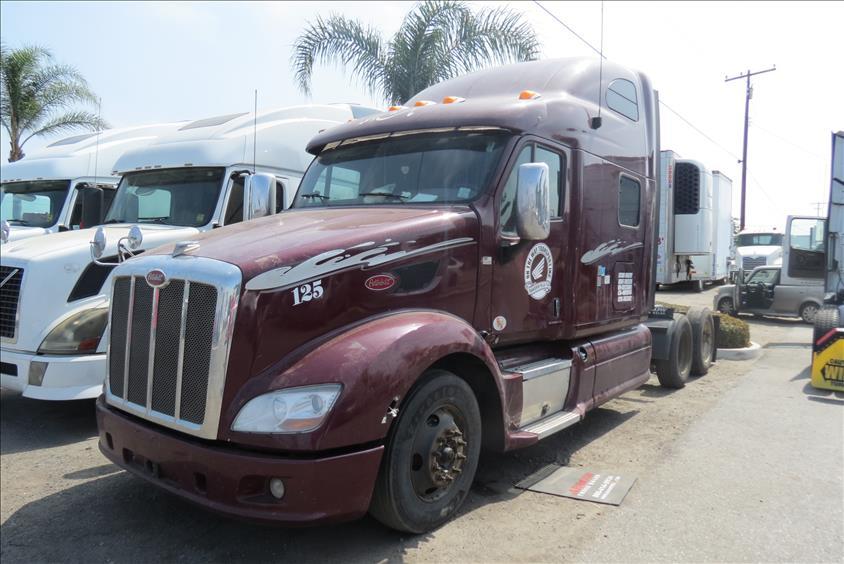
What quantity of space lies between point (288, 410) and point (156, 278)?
1059mm

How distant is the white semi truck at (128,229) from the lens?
5.39m

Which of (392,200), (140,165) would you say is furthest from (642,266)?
(140,165)

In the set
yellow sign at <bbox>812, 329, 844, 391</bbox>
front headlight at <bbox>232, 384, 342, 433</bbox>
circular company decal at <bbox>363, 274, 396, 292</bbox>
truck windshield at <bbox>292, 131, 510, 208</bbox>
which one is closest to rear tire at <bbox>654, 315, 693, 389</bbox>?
yellow sign at <bbox>812, 329, 844, 391</bbox>

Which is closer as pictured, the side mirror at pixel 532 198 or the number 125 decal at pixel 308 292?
the number 125 decal at pixel 308 292

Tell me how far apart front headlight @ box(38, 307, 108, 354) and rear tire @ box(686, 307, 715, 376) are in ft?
23.1

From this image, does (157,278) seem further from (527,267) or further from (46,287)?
(46,287)

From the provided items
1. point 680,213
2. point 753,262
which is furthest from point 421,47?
point 753,262

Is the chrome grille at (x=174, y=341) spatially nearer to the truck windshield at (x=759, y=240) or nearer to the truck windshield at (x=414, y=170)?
the truck windshield at (x=414, y=170)

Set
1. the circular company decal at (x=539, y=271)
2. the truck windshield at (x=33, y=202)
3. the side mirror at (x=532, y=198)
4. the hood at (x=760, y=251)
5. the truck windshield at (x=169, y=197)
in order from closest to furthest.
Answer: the side mirror at (x=532, y=198), the circular company decal at (x=539, y=271), the truck windshield at (x=169, y=197), the truck windshield at (x=33, y=202), the hood at (x=760, y=251)

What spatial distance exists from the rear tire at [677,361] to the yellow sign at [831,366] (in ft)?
4.91

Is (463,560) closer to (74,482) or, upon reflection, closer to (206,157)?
(74,482)

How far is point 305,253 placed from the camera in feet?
10.8

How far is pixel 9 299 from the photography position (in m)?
5.55

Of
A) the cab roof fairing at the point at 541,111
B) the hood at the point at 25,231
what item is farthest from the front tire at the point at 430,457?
the hood at the point at 25,231
